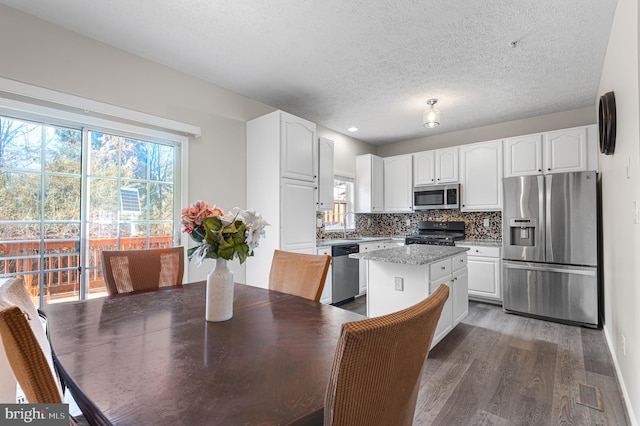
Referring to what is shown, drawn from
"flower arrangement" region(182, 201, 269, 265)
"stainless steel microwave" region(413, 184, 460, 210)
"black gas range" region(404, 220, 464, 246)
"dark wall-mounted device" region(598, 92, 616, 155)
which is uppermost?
"dark wall-mounted device" region(598, 92, 616, 155)

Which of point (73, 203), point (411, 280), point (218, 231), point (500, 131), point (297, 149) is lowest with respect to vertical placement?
point (411, 280)

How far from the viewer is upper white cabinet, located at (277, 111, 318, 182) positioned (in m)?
3.23

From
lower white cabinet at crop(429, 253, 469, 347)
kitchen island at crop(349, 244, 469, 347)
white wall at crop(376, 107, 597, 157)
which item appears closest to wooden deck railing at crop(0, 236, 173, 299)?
kitchen island at crop(349, 244, 469, 347)

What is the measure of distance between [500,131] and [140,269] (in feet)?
16.3

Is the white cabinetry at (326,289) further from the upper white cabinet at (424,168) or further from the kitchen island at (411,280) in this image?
the upper white cabinet at (424,168)

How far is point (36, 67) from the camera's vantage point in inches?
83.4

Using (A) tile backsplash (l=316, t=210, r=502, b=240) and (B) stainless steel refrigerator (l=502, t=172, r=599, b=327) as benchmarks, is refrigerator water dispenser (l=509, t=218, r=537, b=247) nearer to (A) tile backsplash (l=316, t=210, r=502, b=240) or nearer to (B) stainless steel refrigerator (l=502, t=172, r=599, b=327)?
(B) stainless steel refrigerator (l=502, t=172, r=599, b=327)

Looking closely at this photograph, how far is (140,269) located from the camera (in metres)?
1.85

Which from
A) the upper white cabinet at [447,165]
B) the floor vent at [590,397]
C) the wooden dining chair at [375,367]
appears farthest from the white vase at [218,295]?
the upper white cabinet at [447,165]

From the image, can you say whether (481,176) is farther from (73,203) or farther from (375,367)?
(73,203)

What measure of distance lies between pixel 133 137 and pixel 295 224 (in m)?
1.80

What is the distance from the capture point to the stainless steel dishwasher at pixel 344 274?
3.91m

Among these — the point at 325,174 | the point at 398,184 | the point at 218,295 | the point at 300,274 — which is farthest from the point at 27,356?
the point at 398,184

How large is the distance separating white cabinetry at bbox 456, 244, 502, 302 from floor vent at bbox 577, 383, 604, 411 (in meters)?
1.92
